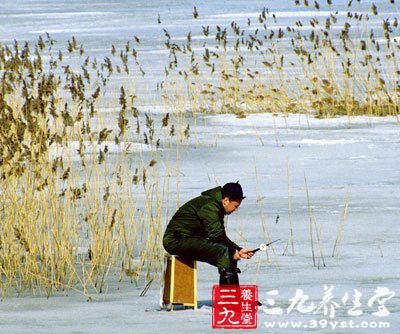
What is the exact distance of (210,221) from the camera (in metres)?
4.33

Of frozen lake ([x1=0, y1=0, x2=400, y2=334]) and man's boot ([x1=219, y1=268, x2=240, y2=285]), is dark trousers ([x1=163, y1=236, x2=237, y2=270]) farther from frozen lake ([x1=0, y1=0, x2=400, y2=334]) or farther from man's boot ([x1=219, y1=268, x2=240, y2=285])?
frozen lake ([x1=0, y1=0, x2=400, y2=334])

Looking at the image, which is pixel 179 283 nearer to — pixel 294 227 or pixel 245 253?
pixel 245 253

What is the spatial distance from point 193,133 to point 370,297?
613cm

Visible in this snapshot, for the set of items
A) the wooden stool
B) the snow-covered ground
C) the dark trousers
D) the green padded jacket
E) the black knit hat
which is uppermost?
the black knit hat

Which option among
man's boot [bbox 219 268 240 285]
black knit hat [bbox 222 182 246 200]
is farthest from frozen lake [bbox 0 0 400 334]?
black knit hat [bbox 222 182 246 200]

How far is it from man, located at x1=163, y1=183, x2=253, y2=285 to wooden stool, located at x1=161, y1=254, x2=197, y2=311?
0.04 meters

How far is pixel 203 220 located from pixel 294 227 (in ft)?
6.71

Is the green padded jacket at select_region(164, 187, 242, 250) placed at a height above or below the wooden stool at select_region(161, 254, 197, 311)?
above

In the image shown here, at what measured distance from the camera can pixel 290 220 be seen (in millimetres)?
5777

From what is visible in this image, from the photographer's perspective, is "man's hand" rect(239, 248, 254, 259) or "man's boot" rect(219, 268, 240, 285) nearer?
"man's hand" rect(239, 248, 254, 259)

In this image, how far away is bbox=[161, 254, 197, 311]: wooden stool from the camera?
14.2ft

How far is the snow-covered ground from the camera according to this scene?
166 inches

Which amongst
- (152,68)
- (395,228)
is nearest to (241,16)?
(152,68)

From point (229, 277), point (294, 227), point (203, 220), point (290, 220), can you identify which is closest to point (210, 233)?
point (203, 220)
